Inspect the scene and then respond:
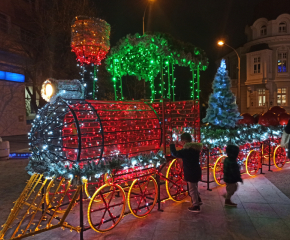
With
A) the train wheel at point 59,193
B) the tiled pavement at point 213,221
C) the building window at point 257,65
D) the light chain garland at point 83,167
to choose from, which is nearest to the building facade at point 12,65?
the train wheel at point 59,193

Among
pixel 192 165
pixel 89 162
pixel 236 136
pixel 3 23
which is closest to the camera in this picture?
pixel 89 162

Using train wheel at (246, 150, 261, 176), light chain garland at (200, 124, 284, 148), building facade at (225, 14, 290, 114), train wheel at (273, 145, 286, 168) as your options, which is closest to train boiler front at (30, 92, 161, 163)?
light chain garland at (200, 124, 284, 148)

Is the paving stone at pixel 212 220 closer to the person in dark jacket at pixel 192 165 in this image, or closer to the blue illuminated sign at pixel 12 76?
the person in dark jacket at pixel 192 165

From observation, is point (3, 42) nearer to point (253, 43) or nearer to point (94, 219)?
point (94, 219)

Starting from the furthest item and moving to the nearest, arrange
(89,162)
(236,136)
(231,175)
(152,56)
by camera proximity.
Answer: (236,136), (152,56), (231,175), (89,162)

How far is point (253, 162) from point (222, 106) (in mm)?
3096

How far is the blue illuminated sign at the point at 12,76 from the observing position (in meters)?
19.8

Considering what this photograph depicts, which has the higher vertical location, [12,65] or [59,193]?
[12,65]

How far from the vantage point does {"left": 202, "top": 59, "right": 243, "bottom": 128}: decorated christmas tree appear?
995cm

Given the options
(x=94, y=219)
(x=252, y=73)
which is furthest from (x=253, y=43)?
(x=94, y=219)

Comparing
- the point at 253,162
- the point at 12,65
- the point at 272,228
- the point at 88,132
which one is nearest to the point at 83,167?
the point at 88,132

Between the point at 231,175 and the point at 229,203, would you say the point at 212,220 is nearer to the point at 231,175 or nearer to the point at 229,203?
the point at 229,203

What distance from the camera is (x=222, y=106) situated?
10.2 m

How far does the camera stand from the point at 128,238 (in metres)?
4.09
